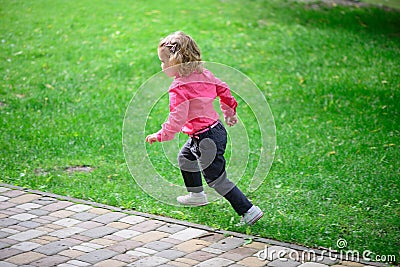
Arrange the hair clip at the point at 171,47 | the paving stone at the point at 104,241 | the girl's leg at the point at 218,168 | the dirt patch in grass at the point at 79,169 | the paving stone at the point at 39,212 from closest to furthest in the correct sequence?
the paving stone at the point at 104,241 → the hair clip at the point at 171,47 → the girl's leg at the point at 218,168 → the paving stone at the point at 39,212 → the dirt patch in grass at the point at 79,169

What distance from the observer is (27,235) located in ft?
15.5

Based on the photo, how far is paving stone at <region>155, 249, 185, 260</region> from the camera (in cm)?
434

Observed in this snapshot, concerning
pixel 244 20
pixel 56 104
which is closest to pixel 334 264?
pixel 56 104

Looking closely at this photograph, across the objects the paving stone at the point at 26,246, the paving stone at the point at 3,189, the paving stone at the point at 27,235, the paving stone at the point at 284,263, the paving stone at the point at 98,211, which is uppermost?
the paving stone at the point at 3,189

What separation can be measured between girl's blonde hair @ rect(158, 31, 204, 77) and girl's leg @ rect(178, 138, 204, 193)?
603 mm

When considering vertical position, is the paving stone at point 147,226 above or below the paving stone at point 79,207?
below

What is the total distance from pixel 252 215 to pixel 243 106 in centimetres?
381

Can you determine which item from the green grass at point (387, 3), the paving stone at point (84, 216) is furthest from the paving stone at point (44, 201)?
the green grass at point (387, 3)

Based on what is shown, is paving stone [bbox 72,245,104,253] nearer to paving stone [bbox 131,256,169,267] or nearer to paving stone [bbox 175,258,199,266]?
paving stone [bbox 131,256,169,267]

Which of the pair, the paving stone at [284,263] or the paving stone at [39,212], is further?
the paving stone at [39,212]

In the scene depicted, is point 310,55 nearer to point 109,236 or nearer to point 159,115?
point 159,115

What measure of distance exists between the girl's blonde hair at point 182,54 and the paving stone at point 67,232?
1426 mm

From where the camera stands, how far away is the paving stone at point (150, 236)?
464 cm

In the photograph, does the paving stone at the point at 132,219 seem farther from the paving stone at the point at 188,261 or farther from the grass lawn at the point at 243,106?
the paving stone at the point at 188,261
